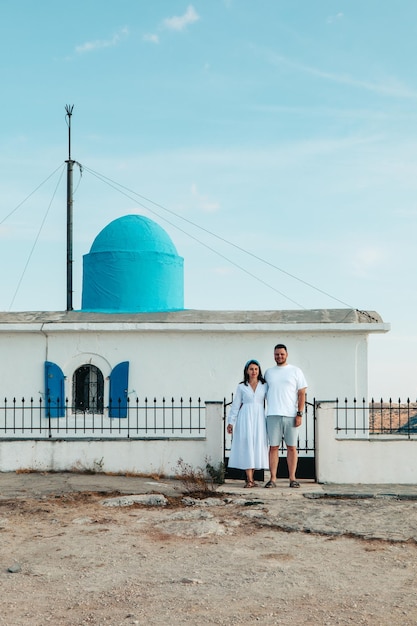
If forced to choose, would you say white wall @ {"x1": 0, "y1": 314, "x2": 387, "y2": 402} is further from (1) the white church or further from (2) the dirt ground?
(2) the dirt ground

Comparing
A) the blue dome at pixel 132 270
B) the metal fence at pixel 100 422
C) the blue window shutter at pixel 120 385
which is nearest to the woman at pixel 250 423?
the metal fence at pixel 100 422

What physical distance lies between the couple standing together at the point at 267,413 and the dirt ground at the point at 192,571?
1446 millimetres

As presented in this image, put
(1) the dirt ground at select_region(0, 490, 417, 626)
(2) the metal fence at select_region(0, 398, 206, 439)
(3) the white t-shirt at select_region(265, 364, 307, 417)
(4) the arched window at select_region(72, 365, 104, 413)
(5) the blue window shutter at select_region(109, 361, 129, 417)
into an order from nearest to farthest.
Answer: (1) the dirt ground at select_region(0, 490, 417, 626) → (3) the white t-shirt at select_region(265, 364, 307, 417) → (2) the metal fence at select_region(0, 398, 206, 439) → (5) the blue window shutter at select_region(109, 361, 129, 417) → (4) the arched window at select_region(72, 365, 104, 413)

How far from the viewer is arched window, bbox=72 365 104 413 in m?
15.2

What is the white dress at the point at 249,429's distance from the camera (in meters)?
9.98

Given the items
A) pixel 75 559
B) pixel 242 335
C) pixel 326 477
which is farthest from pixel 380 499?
pixel 242 335

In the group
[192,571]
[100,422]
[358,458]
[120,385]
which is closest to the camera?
[192,571]

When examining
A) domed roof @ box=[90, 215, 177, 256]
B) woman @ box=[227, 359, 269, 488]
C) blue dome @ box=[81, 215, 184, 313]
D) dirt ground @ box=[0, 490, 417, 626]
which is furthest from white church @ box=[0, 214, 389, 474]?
dirt ground @ box=[0, 490, 417, 626]

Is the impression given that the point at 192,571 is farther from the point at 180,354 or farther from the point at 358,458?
the point at 180,354

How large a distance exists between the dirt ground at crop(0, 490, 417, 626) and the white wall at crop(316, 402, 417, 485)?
258 centimetres

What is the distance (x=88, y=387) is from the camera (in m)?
15.3

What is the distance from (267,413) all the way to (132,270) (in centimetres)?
957

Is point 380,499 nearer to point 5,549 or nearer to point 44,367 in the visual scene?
point 5,549

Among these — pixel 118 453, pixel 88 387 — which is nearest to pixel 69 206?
pixel 88 387
